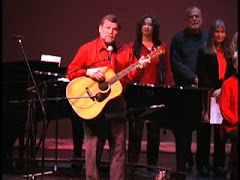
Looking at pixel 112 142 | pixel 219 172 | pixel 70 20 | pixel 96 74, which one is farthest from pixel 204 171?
pixel 70 20

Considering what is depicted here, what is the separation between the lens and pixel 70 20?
9031mm

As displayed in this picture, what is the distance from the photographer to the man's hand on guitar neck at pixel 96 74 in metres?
5.04

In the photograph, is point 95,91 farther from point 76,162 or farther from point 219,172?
point 219,172

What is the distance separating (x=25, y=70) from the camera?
249 inches

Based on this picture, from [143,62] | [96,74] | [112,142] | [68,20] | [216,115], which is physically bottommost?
[112,142]

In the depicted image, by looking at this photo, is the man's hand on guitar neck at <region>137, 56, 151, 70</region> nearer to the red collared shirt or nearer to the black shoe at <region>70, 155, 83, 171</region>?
the red collared shirt

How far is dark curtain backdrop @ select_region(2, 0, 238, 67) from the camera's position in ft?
29.2

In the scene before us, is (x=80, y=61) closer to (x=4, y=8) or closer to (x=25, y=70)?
(x=25, y=70)

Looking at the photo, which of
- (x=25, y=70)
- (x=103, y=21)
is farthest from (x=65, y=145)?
(x=103, y=21)

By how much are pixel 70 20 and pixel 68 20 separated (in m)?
0.03

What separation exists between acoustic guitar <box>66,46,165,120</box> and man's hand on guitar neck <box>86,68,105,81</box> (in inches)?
1.7

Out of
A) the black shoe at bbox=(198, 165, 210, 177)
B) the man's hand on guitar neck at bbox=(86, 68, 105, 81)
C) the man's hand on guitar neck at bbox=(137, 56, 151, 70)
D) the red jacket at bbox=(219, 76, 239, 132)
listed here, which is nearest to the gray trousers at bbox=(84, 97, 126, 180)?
the man's hand on guitar neck at bbox=(86, 68, 105, 81)

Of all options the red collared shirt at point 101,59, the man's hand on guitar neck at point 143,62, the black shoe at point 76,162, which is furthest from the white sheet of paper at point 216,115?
the black shoe at point 76,162

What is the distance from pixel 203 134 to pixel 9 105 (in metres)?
2.34
